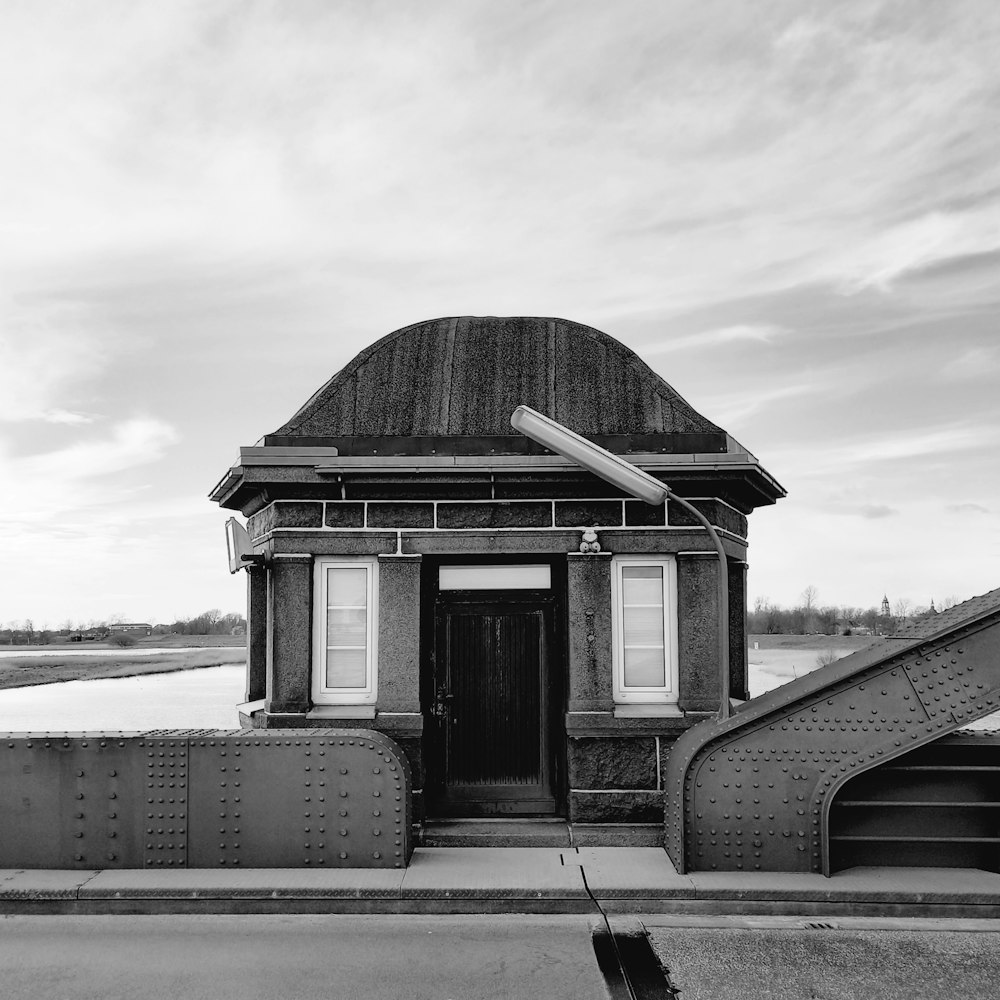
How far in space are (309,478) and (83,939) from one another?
13.4 ft

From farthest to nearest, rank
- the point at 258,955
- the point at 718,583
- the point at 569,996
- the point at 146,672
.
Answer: the point at 146,672, the point at 718,583, the point at 258,955, the point at 569,996

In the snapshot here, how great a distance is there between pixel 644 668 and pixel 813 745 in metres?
1.87

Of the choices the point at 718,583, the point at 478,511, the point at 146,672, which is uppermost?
the point at 478,511

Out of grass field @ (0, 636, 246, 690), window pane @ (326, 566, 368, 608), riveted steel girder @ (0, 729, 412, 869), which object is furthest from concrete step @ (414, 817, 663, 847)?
grass field @ (0, 636, 246, 690)

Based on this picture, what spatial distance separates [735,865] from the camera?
739 centimetres

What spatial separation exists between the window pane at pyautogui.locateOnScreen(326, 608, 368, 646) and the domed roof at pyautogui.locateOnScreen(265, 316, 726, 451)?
5.45 ft

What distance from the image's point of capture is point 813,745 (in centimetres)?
746

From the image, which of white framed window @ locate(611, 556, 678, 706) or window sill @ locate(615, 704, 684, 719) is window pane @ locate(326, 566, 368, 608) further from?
window sill @ locate(615, 704, 684, 719)

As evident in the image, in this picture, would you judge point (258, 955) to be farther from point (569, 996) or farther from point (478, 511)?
point (478, 511)

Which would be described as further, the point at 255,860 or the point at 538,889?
the point at 255,860

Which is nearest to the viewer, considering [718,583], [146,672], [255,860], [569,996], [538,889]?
[569,996]

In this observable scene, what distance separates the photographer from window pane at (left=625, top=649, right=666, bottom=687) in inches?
352

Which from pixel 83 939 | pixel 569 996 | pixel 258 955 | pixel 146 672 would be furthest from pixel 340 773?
pixel 146 672

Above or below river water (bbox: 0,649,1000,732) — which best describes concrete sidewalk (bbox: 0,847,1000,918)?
above
